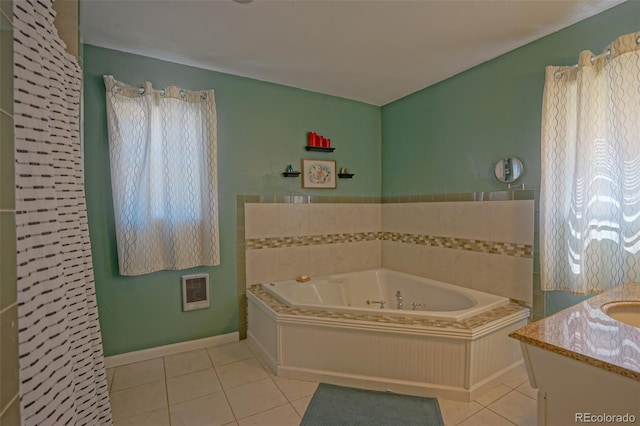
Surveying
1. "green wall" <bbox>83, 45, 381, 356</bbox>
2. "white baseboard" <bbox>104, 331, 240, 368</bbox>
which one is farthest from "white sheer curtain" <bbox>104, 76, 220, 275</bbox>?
"white baseboard" <bbox>104, 331, 240, 368</bbox>

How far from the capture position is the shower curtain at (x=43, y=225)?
70cm

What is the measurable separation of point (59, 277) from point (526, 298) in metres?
2.70

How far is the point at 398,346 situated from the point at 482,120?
1.93 meters

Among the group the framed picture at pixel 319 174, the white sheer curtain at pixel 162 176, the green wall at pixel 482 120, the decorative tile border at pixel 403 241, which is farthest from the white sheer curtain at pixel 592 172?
the white sheer curtain at pixel 162 176

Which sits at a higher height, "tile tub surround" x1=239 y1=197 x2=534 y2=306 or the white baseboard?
"tile tub surround" x1=239 y1=197 x2=534 y2=306

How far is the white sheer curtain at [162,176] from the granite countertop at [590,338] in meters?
2.27

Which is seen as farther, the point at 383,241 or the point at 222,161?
the point at 383,241

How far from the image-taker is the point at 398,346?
76.2 inches

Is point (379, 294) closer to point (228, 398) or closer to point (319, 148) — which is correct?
point (319, 148)

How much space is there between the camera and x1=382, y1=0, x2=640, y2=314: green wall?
196 cm

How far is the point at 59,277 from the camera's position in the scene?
882mm

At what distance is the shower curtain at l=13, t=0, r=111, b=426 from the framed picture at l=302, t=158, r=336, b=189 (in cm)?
206

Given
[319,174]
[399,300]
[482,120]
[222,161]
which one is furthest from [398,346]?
[222,161]

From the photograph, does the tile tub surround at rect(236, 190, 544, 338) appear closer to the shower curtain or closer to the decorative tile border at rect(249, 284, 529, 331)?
the decorative tile border at rect(249, 284, 529, 331)
